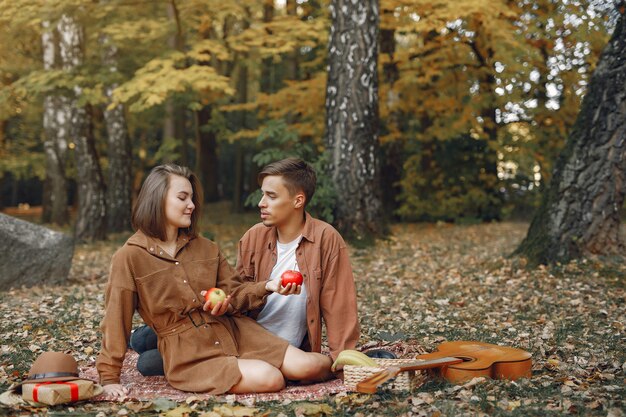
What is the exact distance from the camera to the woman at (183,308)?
3.87 metres

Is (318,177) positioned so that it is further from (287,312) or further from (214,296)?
(214,296)

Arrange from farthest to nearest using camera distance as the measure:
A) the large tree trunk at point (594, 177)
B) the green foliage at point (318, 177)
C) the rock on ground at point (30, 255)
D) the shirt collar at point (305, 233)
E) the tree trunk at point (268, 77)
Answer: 1. the tree trunk at point (268, 77)
2. the green foliage at point (318, 177)
3. the rock on ground at point (30, 255)
4. the large tree trunk at point (594, 177)
5. the shirt collar at point (305, 233)

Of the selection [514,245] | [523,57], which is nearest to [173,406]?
[514,245]

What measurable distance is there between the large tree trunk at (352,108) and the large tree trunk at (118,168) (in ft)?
17.4

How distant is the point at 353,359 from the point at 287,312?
25.1 inches

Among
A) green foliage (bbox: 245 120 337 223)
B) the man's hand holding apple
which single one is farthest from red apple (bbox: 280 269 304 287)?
green foliage (bbox: 245 120 337 223)

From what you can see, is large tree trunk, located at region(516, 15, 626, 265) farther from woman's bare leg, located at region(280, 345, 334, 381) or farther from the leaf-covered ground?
woman's bare leg, located at region(280, 345, 334, 381)

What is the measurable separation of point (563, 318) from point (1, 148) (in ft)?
61.0

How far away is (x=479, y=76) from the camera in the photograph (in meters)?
13.8

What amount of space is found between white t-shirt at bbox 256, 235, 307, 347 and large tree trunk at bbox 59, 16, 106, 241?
29.5 feet

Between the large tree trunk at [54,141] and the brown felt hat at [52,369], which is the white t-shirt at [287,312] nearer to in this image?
the brown felt hat at [52,369]

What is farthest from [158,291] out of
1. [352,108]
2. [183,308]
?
[352,108]

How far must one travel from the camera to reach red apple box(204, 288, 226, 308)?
3.89 m

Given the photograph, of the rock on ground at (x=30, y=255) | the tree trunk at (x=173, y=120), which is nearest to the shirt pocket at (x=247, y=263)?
the rock on ground at (x=30, y=255)
